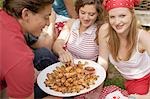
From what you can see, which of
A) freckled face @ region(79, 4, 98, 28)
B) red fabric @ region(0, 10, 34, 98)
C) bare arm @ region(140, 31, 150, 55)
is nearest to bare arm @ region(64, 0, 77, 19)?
freckled face @ region(79, 4, 98, 28)

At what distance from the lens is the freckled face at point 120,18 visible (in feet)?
6.62

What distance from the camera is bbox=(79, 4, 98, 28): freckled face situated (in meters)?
2.28

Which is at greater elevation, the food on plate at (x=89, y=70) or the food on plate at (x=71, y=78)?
the food on plate at (x=89, y=70)

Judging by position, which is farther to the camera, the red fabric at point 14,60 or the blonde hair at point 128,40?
the blonde hair at point 128,40

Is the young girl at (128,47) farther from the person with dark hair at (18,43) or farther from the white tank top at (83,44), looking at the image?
the person with dark hair at (18,43)

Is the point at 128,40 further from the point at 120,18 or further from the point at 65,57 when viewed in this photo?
the point at 65,57

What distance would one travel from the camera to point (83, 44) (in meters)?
2.36

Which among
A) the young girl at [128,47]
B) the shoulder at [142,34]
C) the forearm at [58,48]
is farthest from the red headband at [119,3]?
the forearm at [58,48]

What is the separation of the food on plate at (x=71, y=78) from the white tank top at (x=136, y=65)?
0.76 ft

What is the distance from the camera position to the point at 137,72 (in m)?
2.22

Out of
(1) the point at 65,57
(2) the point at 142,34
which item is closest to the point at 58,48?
(1) the point at 65,57

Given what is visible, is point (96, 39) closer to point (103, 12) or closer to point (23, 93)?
point (103, 12)

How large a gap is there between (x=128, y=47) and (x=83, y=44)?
0.35 m

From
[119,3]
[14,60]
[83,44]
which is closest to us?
[14,60]
